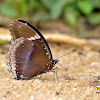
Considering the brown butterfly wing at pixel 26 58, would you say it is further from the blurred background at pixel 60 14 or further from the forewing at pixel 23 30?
the blurred background at pixel 60 14

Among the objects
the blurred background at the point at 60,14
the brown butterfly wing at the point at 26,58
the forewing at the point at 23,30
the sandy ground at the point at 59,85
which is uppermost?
the blurred background at the point at 60,14

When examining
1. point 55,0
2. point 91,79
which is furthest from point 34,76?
point 55,0

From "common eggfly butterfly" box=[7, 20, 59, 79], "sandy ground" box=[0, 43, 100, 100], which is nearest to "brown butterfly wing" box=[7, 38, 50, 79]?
"common eggfly butterfly" box=[7, 20, 59, 79]

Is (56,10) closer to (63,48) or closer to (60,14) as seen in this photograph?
(60,14)

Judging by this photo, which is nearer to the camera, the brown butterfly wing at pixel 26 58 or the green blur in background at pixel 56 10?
the brown butterfly wing at pixel 26 58

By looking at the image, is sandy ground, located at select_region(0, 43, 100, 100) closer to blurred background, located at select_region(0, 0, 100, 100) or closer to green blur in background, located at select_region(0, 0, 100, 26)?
blurred background, located at select_region(0, 0, 100, 100)

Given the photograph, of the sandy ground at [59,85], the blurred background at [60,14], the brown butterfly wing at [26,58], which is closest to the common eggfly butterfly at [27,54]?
the brown butterfly wing at [26,58]

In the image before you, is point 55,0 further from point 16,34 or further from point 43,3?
point 16,34
